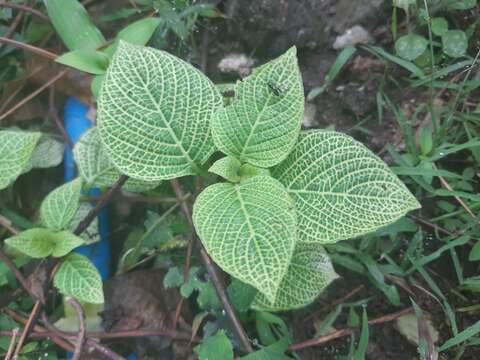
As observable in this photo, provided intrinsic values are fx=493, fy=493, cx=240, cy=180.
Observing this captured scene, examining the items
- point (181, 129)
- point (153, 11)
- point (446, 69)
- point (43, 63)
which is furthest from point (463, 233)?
point (43, 63)

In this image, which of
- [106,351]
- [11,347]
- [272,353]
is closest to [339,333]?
[272,353]

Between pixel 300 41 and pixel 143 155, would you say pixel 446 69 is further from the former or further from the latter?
pixel 143 155

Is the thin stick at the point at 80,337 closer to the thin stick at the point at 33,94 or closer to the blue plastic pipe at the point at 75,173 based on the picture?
the blue plastic pipe at the point at 75,173

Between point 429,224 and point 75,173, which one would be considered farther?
point 75,173

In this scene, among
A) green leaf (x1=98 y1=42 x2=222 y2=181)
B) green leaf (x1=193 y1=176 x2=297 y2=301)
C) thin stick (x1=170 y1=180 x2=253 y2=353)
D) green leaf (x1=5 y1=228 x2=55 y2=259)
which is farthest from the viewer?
green leaf (x1=5 y1=228 x2=55 y2=259)

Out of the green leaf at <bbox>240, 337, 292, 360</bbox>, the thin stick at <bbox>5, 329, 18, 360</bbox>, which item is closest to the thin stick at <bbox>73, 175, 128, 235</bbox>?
the thin stick at <bbox>5, 329, 18, 360</bbox>

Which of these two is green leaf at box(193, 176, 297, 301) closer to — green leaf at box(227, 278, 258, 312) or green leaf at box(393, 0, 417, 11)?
green leaf at box(227, 278, 258, 312)

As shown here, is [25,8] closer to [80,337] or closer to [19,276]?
[19,276]

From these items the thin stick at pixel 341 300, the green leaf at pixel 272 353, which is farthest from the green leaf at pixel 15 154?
the thin stick at pixel 341 300
